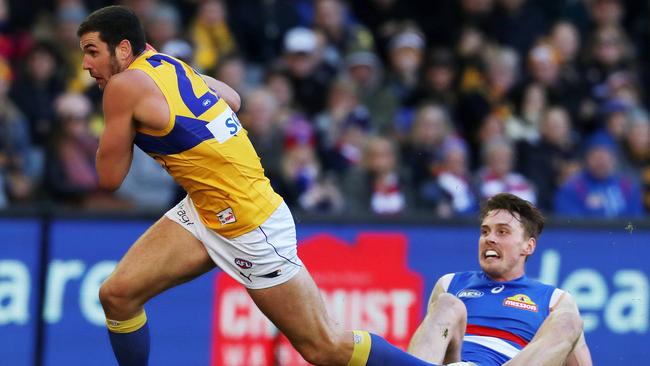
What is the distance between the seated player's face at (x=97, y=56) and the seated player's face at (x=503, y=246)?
242cm

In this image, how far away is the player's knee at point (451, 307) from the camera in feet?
23.0

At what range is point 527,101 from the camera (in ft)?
41.6

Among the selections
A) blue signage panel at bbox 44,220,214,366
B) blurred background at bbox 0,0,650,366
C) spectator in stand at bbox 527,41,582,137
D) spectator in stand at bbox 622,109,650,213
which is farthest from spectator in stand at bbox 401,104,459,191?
blue signage panel at bbox 44,220,214,366

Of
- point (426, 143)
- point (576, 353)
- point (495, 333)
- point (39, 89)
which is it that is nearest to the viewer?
point (576, 353)

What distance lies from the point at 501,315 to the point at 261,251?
1.61 m

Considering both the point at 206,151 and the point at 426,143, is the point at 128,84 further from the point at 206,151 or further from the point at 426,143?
the point at 426,143

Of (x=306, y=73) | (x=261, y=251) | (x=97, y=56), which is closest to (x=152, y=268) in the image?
(x=261, y=251)

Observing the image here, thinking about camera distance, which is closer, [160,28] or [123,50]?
[123,50]

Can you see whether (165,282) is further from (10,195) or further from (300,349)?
(10,195)

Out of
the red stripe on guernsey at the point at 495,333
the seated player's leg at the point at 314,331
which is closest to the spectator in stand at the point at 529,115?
the red stripe on guernsey at the point at 495,333

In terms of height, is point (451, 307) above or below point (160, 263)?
above

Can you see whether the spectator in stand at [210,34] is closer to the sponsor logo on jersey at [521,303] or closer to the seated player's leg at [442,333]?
the sponsor logo on jersey at [521,303]

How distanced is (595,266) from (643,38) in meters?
5.26

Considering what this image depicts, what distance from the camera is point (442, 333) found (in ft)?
22.8
